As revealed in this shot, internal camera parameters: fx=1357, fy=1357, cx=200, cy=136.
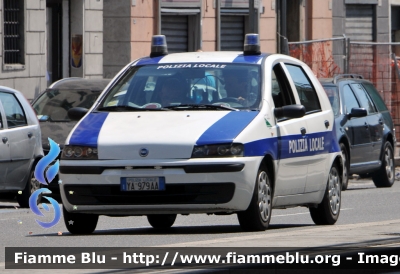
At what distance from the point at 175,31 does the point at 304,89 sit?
809 inches

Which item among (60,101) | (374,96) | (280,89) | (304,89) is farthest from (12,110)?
(374,96)

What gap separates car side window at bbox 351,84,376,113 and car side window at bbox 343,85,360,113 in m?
0.16

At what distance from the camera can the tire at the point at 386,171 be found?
21516mm

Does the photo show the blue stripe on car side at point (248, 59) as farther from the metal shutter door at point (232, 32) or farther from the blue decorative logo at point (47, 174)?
the metal shutter door at point (232, 32)

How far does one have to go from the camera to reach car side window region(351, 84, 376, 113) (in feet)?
68.3

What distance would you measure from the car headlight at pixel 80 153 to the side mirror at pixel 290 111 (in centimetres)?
180

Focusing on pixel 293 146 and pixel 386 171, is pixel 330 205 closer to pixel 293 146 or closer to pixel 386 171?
pixel 293 146

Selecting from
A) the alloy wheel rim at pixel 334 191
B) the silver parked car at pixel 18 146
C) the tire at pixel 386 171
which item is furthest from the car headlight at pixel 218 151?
the tire at pixel 386 171

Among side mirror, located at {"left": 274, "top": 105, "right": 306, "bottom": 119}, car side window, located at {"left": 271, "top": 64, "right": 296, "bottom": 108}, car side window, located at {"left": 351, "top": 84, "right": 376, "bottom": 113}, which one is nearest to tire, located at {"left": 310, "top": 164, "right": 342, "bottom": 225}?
car side window, located at {"left": 271, "top": 64, "right": 296, "bottom": 108}

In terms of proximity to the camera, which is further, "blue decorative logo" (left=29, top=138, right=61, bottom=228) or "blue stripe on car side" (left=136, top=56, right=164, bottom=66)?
"blue decorative logo" (left=29, top=138, right=61, bottom=228)

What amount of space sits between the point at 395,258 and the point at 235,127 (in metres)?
2.95

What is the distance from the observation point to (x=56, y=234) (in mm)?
12250

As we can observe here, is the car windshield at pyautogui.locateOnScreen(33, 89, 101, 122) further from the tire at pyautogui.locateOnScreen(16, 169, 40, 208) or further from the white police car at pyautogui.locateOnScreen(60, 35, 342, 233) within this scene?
the white police car at pyautogui.locateOnScreen(60, 35, 342, 233)

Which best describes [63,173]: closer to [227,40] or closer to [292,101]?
[292,101]
